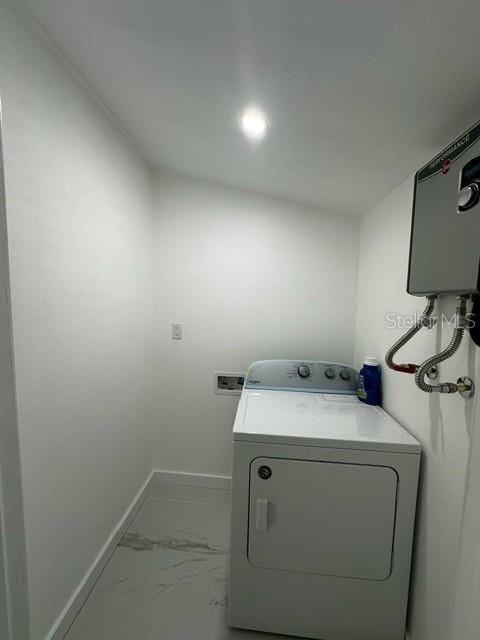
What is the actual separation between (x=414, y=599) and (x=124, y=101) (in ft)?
7.54

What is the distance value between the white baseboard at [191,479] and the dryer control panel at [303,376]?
A: 835 millimetres

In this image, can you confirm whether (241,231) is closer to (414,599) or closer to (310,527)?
(310,527)

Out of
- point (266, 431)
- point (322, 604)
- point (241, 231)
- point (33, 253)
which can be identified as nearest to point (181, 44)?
point (33, 253)

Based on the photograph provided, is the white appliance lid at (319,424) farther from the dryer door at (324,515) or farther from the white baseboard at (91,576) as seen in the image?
the white baseboard at (91,576)

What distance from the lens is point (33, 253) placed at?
97 cm

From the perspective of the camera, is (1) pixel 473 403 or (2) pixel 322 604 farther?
(2) pixel 322 604

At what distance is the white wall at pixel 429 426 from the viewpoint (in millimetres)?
920

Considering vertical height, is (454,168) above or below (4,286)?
above

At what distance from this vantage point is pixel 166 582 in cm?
146

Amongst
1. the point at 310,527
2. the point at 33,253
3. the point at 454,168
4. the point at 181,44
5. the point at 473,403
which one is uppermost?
the point at 181,44

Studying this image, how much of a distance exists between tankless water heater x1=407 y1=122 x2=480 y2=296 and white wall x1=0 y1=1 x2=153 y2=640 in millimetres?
1275

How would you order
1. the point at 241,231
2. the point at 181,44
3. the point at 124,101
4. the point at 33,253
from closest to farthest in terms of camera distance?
the point at 181,44 < the point at 33,253 < the point at 124,101 < the point at 241,231

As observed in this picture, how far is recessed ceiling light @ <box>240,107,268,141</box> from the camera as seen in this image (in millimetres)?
1073

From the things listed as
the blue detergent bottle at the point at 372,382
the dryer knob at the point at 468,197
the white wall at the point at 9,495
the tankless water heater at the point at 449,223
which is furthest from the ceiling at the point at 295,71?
the blue detergent bottle at the point at 372,382
